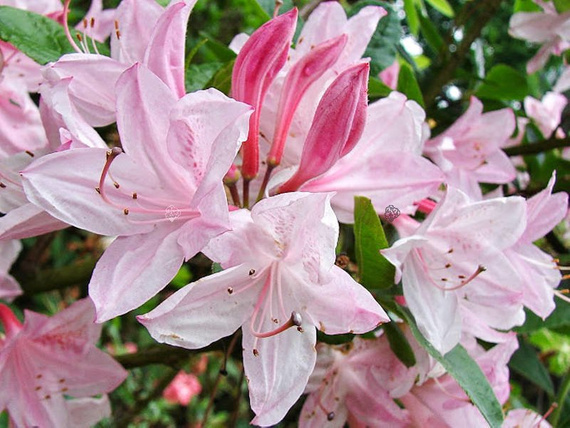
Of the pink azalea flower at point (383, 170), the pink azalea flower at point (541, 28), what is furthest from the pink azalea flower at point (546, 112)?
the pink azalea flower at point (383, 170)

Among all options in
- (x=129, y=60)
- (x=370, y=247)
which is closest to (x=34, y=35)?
(x=129, y=60)

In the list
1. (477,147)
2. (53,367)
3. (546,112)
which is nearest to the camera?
(53,367)

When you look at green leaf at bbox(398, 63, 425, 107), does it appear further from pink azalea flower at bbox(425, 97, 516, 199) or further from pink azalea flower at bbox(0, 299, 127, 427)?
pink azalea flower at bbox(0, 299, 127, 427)

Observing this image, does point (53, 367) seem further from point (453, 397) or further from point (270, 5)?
point (270, 5)

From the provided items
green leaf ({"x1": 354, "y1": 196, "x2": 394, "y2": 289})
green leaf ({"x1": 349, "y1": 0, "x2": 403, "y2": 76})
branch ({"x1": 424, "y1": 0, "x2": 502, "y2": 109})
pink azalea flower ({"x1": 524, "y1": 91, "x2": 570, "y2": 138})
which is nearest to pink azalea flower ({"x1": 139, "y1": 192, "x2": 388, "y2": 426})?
green leaf ({"x1": 354, "y1": 196, "x2": 394, "y2": 289})

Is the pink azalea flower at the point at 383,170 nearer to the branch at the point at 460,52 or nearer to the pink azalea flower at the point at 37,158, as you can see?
the pink azalea flower at the point at 37,158

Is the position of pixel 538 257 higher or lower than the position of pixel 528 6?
lower
